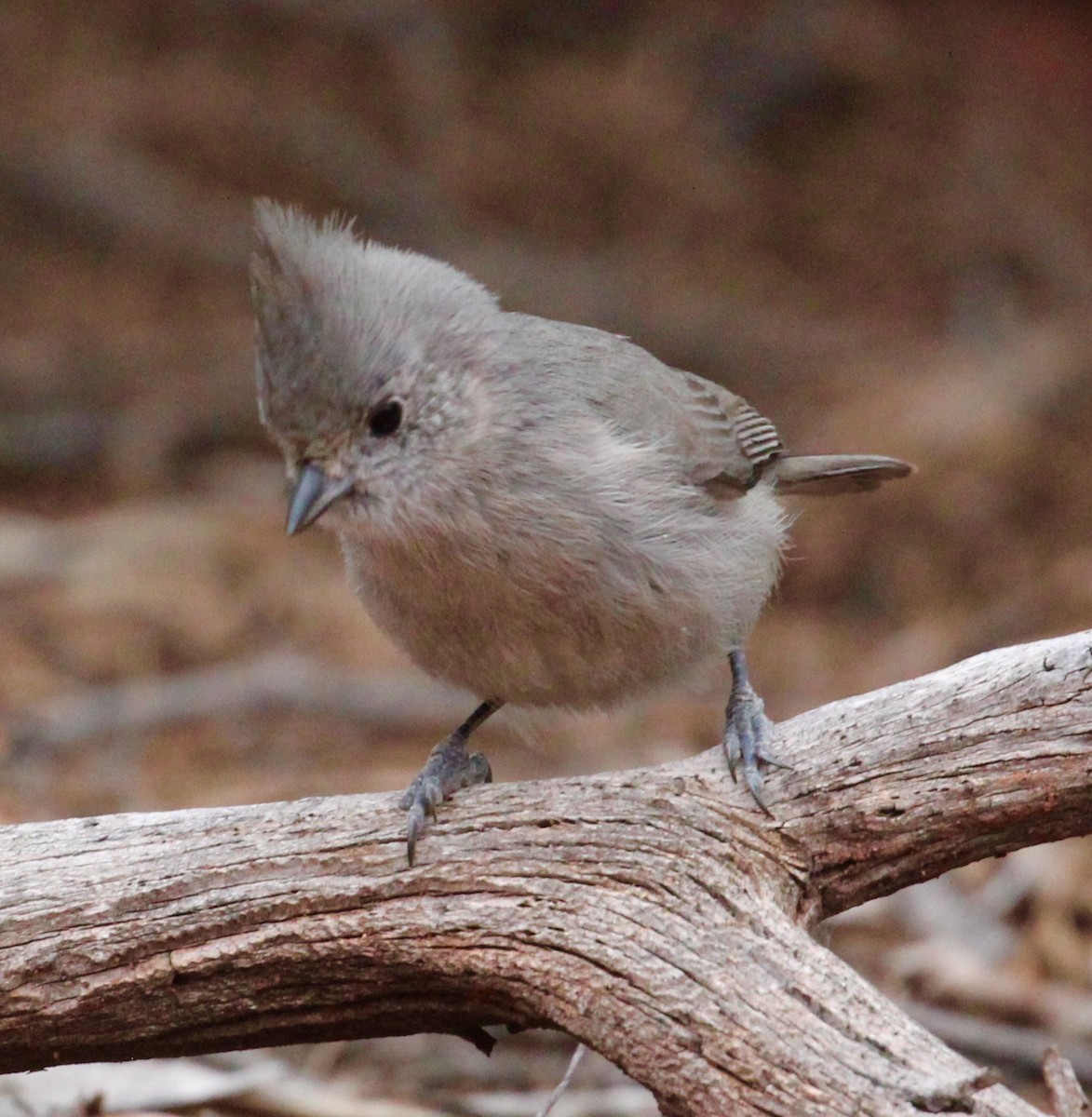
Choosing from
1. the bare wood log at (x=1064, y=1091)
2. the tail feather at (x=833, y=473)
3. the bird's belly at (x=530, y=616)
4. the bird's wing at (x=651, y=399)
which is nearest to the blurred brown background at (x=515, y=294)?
the tail feather at (x=833, y=473)

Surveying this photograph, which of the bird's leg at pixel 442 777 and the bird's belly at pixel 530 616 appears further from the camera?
the bird's belly at pixel 530 616

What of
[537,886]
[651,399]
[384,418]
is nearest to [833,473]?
[651,399]

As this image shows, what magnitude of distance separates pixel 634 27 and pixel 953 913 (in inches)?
208

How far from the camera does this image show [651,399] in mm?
3471

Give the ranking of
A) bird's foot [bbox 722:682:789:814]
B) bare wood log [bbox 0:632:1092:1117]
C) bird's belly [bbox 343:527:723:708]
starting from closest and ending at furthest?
bare wood log [bbox 0:632:1092:1117]
bird's foot [bbox 722:682:789:814]
bird's belly [bbox 343:527:723:708]

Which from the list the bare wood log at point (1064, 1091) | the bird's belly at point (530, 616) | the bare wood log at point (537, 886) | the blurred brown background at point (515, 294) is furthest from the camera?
the blurred brown background at point (515, 294)

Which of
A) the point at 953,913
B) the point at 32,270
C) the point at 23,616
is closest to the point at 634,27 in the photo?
the point at 32,270

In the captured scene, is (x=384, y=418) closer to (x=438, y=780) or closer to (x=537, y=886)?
(x=438, y=780)

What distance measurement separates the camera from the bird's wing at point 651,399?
3287 millimetres

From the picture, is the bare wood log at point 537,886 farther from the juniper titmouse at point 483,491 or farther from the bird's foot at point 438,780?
the juniper titmouse at point 483,491

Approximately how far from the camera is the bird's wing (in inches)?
129

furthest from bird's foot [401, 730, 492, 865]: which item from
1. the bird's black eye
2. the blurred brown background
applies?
the blurred brown background

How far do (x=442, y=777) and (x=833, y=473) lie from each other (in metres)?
1.41

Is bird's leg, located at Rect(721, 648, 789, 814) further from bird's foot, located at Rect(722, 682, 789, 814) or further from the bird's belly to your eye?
the bird's belly
